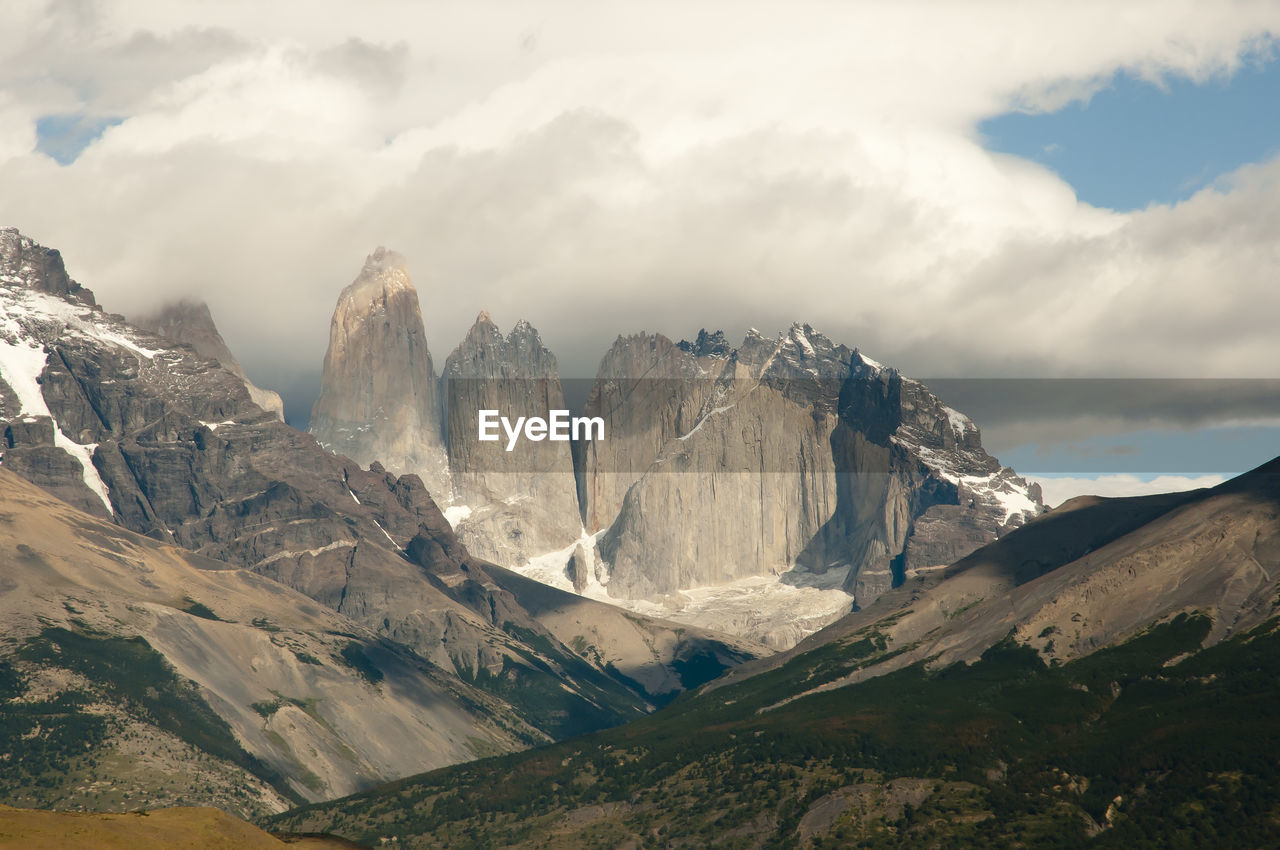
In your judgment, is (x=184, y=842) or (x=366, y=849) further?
(x=366, y=849)

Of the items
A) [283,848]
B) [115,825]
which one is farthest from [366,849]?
[115,825]

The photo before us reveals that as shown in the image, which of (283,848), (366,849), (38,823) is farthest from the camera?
(366,849)

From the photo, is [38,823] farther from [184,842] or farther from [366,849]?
[366,849]

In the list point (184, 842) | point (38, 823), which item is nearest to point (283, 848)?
point (184, 842)

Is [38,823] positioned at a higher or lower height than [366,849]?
higher

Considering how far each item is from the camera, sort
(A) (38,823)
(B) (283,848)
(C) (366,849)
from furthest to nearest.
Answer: (C) (366,849), (B) (283,848), (A) (38,823)

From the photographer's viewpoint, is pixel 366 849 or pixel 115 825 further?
pixel 366 849

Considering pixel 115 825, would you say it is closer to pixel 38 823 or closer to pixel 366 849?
pixel 38 823
